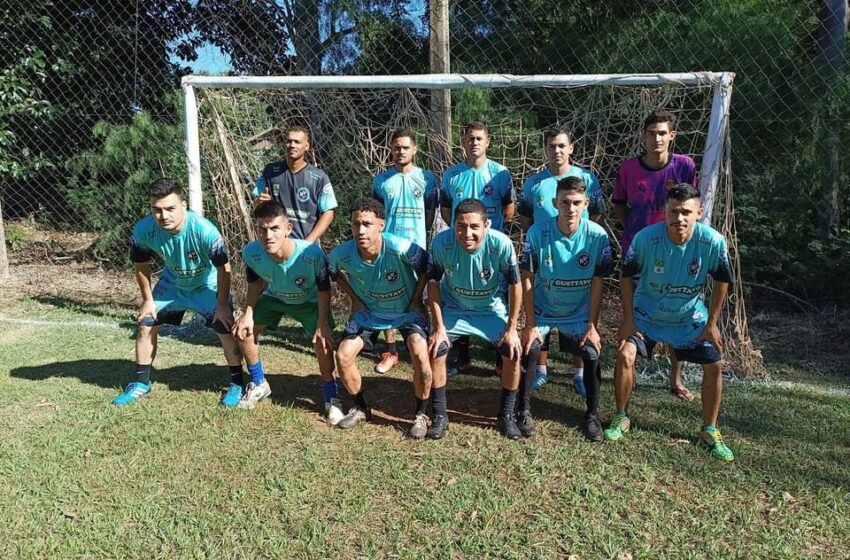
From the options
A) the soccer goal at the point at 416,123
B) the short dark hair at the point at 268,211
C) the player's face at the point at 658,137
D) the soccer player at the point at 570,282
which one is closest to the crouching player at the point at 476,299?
the soccer player at the point at 570,282

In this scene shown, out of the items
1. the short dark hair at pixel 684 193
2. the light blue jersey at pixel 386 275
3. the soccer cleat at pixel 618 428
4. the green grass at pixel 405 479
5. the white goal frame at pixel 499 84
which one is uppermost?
the white goal frame at pixel 499 84

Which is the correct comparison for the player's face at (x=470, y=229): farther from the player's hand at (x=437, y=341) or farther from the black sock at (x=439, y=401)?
the black sock at (x=439, y=401)

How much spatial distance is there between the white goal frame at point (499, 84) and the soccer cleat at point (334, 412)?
2.33 metres

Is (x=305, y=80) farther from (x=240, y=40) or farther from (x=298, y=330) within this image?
(x=240, y=40)

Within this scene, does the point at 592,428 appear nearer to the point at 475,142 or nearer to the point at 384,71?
the point at 475,142

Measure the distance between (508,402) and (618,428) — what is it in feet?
1.95

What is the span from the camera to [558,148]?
12.4 ft

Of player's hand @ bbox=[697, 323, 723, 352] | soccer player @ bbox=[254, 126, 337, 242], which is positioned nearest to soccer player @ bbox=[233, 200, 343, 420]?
soccer player @ bbox=[254, 126, 337, 242]

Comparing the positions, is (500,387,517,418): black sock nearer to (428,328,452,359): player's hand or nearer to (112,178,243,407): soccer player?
(428,328,452,359): player's hand

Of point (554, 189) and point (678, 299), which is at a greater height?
point (554, 189)

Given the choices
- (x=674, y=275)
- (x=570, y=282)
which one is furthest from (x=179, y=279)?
(x=674, y=275)

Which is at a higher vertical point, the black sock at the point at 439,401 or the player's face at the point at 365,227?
the player's face at the point at 365,227

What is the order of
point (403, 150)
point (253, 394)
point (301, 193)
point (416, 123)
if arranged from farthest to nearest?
point (416, 123) < point (301, 193) < point (403, 150) < point (253, 394)

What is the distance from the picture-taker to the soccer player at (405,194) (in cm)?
420
